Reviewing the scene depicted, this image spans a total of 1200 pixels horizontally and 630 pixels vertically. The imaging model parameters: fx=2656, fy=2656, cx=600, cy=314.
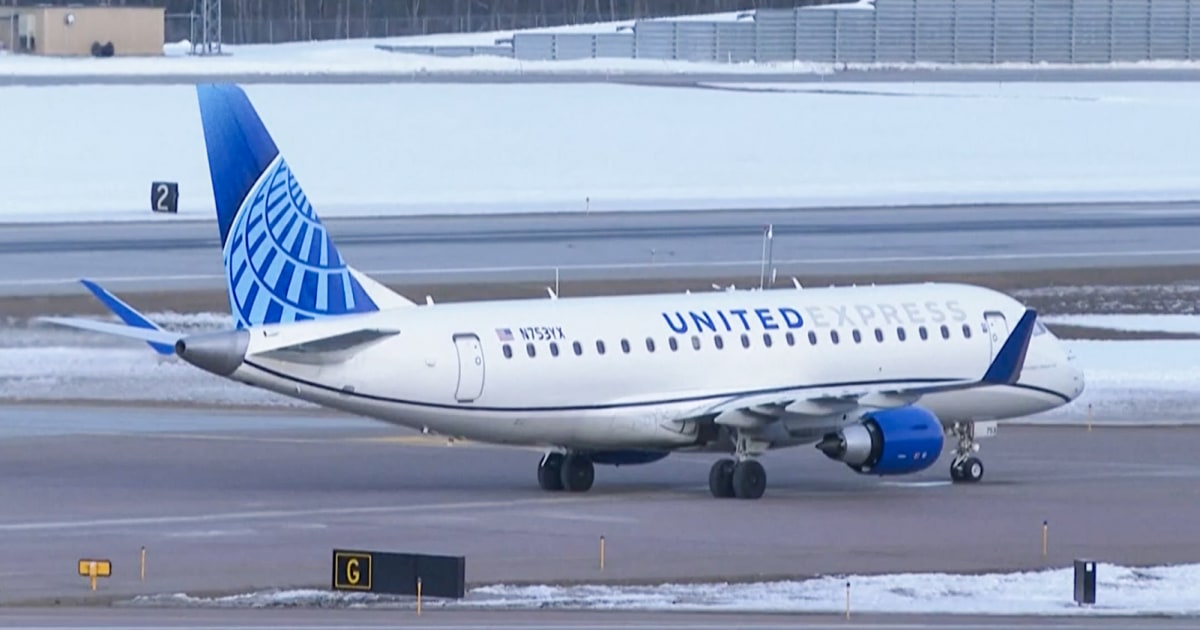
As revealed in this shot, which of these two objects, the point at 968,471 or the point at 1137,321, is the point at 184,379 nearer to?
the point at 968,471

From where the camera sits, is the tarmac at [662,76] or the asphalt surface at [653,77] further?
the tarmac at [662,76]

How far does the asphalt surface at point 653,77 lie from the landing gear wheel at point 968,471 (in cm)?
9022

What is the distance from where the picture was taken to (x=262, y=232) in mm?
37125

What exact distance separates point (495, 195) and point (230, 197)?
178 ft

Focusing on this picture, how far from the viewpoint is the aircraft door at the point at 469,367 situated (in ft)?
122

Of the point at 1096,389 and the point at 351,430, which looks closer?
the point at 351,430

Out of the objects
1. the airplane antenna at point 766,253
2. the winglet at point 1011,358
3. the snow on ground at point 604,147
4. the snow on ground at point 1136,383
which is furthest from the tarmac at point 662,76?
the winglet at point 1011,358

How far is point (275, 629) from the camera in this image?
2588 cm

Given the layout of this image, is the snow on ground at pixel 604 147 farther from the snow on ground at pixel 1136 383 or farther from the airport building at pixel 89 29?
the airport building at pixel 89 29

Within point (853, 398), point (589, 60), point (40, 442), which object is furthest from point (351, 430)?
point (589, 60)

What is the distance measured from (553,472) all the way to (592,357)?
235 cm

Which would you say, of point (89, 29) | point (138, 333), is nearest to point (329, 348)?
point (138, 333)

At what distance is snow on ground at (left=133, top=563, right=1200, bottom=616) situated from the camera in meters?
28.3

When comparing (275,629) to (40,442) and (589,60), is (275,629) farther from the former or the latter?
(589,60)
